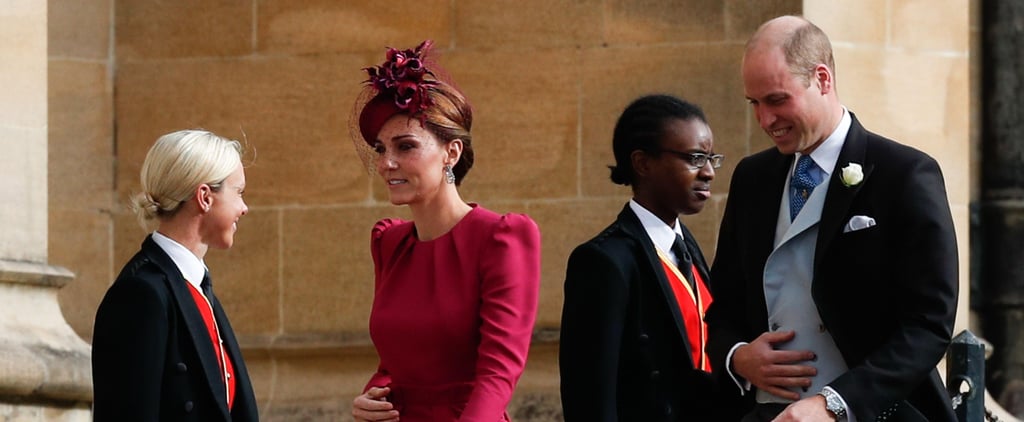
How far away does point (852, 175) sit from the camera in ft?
14.7

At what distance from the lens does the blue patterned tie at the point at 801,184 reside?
4586 millimetres

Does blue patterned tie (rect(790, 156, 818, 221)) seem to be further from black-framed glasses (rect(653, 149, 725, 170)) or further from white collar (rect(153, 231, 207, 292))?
white collar (rect(153, 231, 207, 292))

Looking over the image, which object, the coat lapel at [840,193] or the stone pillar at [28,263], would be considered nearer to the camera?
the coat lapel at [840,193]

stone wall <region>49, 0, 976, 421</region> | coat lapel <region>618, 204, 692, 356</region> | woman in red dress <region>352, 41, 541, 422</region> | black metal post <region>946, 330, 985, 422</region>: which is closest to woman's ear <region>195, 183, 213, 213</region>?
woman in red dress <region>352, 41, 541, 422</region>

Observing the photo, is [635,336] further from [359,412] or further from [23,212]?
[23,212]

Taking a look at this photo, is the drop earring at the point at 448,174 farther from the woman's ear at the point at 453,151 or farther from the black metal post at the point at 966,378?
the black metal post at the point at 966,378

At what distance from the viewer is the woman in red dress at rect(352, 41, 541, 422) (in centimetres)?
518

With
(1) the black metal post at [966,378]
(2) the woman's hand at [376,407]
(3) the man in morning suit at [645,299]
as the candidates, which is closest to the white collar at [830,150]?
(3) the man in morning suit at [645,299]

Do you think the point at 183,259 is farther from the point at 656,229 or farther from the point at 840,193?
the point at 840,193

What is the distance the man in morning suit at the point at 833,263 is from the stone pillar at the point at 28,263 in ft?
10.0

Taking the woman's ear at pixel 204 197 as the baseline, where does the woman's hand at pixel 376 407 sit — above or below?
below

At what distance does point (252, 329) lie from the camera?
8.48 metres

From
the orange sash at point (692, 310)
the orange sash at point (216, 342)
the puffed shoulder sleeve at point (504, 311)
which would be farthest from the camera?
the orange sash at point (692, 310)

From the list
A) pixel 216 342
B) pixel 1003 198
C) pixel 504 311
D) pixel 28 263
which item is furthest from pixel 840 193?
pixel 1003 198
